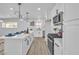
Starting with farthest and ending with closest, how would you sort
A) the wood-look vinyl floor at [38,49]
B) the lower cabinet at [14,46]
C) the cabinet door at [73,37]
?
the wood-look vinyl floor at [38,49] < the lower cabinet at [14,46] < the cabinet door at [73,37]

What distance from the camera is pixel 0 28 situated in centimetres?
1349

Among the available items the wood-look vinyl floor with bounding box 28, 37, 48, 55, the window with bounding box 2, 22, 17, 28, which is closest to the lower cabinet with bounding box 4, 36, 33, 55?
the wood-look vinyl floor with bounding box 28, 37, 48, 55

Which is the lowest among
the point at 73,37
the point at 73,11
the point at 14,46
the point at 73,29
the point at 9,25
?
the point at 14,46

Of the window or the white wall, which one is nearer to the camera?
the white wall

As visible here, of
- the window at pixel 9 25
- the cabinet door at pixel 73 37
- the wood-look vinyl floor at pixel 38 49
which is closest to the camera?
the cabinet door at pixel 73 37

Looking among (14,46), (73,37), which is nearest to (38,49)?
(14,46)

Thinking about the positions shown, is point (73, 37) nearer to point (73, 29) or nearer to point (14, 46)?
point (73, 29)

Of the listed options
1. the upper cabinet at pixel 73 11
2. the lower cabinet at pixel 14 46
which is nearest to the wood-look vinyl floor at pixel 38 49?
the lower cabinet at pixel 14 46

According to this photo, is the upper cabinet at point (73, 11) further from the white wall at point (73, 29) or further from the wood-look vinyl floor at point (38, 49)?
the wood-look vinyl floor at point (38, 49)

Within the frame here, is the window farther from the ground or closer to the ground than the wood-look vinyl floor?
farther from the ground

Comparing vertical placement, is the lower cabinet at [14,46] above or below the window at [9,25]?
below

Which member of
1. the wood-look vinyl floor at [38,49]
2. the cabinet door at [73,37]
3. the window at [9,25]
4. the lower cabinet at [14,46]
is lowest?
the wood-look vinyl floor at [38,49]

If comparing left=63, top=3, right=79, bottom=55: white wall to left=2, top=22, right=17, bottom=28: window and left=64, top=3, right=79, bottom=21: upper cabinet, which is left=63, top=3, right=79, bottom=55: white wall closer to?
left=64, top=3, right=79, bottom=21: upper cabinet

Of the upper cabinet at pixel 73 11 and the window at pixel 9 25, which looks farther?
the window at pixel 9 25
